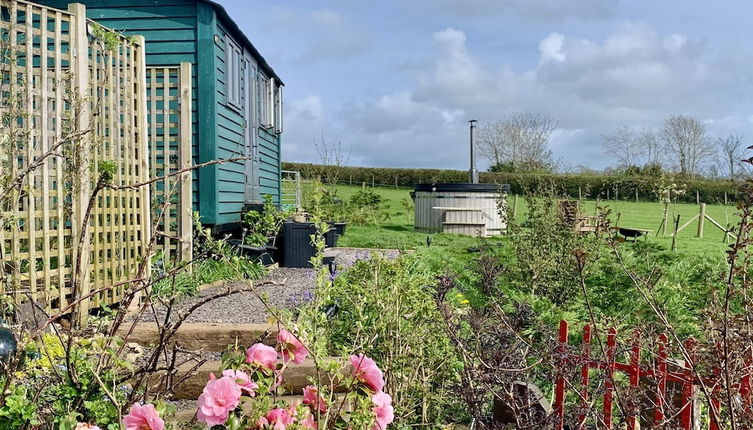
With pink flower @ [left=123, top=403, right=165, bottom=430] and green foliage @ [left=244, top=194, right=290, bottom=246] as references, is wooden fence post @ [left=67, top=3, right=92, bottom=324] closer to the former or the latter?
green foliage @ [left=244, top=194, right=290, bottom=246]

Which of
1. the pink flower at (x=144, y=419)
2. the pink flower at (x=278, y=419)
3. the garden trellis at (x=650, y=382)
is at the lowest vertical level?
the garden trellis at (x=650, y=382)

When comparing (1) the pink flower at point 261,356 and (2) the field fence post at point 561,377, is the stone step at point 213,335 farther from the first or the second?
(1) the pink flower at point 261,356

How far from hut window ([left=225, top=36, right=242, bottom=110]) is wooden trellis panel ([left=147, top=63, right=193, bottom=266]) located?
88 centimetres

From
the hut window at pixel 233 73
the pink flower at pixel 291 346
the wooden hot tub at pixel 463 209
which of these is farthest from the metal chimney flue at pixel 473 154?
the pink flower at pixel 291 346

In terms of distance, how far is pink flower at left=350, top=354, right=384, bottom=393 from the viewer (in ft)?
4.97

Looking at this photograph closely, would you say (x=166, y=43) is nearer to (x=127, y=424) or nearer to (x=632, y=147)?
(x=127, y=424)

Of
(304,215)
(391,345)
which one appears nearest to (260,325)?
(391,345)

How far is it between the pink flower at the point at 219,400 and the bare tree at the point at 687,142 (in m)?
40.8

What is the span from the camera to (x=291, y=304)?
17.6 feet

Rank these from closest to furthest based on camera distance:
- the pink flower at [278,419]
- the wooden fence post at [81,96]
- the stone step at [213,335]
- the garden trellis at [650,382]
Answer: the pink flower at [278,419], the garden trellis at [650,382], the stone step at [213,335], the wooden fence post at [81,96]

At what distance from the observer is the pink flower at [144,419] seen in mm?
1295

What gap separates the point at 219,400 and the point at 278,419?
0.17m

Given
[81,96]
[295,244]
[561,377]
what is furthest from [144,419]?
[295,244]

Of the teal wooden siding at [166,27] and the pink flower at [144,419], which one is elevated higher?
the teal wooden siding at [166,27]
